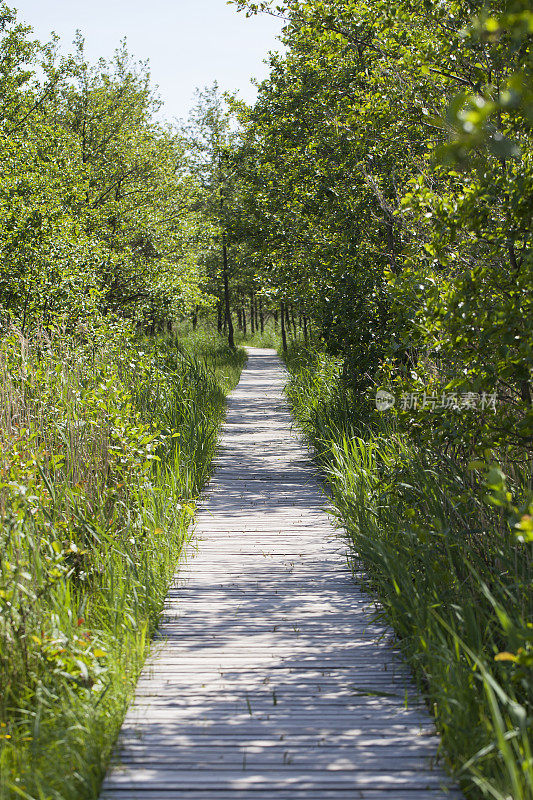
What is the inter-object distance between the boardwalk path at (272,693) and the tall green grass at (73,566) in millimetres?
171

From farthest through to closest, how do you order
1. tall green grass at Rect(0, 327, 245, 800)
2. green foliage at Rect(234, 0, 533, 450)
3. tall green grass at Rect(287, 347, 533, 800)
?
green foliage at Rect(234, 0, 533, 450) → tall green grass at Rect(0, 327, 245, 800) → tall green grass at Rect(287, 347, 533, 800)

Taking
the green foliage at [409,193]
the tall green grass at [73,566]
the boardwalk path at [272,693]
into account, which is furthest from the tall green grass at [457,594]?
the tall green grass at [73,566]

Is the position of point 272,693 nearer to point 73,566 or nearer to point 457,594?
point 457,594

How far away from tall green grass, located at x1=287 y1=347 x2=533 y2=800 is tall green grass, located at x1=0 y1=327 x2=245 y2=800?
134cm

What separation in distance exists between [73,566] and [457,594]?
233 cm

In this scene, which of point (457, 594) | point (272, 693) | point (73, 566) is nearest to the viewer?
point (272, 693)

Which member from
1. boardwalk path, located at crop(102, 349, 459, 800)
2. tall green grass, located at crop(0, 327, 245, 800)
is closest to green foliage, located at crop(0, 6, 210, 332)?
tall green grass, located at crop(0, 327, 245, 800)

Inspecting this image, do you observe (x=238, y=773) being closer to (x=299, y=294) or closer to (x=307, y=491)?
(x=307, y=491)

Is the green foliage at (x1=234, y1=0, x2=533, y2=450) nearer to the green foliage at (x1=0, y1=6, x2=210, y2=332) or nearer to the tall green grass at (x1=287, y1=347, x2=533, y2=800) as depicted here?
the tall green grass at (x1=287, y1=347, x2=533, y2=800)

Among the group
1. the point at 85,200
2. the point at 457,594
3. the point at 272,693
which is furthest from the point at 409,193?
the point at 85,200

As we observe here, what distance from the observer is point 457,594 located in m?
3.79

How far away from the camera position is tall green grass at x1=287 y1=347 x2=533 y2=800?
102 inches

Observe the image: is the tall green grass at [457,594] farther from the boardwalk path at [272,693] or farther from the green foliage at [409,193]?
the green foliage at [409,193]

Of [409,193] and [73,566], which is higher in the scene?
[409,193]
